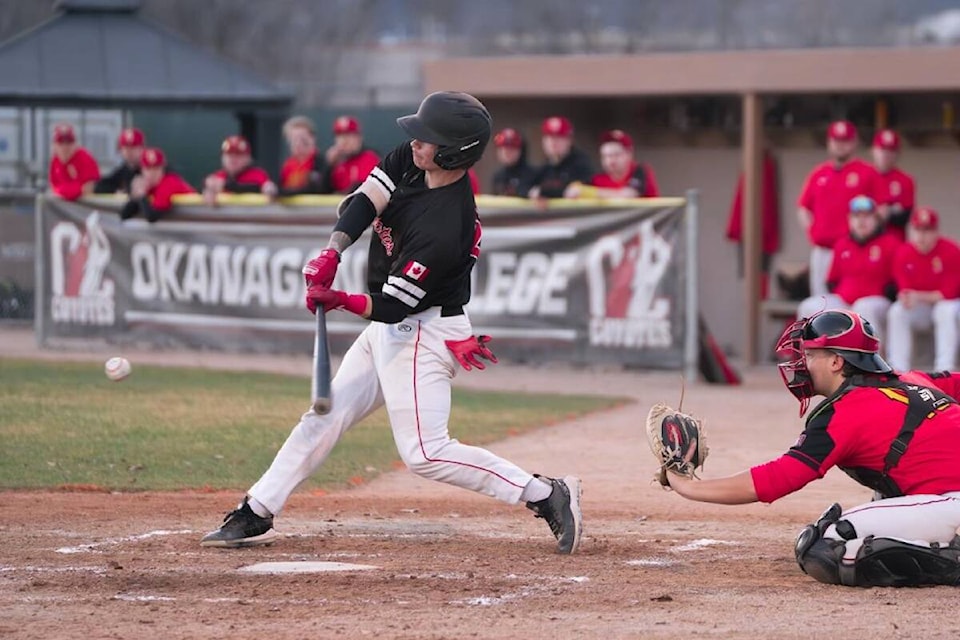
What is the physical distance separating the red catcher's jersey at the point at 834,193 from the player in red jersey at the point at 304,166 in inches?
153

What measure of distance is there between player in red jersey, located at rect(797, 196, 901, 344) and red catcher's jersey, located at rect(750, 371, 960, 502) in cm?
653

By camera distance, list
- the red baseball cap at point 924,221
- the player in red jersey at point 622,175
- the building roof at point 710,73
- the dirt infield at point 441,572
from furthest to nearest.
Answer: the building roof at point 710,73 → the player in red jersey at point 622,175 → the red baseball cap at point 924,221 → the dirt infield at point 441,572

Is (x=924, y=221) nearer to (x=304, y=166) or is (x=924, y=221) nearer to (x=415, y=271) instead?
(x=304, y=166)

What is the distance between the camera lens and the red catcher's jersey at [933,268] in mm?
11844

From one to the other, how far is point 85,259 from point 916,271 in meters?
6.85

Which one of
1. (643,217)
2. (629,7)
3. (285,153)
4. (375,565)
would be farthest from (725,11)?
(375,565)

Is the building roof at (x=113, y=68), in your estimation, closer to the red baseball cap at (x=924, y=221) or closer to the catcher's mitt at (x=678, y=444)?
the red baseball cap at (x=924, y=221)

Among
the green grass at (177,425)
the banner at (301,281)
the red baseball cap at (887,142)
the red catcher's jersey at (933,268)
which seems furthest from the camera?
the red baseball cap at (887,142)

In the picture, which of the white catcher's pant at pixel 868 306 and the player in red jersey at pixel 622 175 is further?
the player in red jersey at pixel 622 175

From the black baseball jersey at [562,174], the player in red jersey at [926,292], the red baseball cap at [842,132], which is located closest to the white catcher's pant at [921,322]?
the player in red jersey at [926,292]

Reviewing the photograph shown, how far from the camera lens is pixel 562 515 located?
6191 mm

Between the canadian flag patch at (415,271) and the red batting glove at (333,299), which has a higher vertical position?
the canadian flag patch at (415,271)

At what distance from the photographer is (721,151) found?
1495 cm

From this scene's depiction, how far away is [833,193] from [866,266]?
83cm
